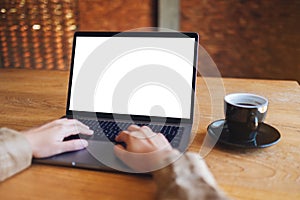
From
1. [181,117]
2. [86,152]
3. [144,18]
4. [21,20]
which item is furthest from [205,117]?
[21,20]

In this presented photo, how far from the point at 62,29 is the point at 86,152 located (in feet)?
8.67

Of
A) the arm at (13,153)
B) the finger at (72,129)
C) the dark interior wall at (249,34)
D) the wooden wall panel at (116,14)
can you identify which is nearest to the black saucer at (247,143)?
the finger at (72,129)

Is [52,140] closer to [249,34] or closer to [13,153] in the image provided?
[13,153]

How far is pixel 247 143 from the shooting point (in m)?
0.76

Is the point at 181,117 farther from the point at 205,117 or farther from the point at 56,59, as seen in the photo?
the point at 56,59

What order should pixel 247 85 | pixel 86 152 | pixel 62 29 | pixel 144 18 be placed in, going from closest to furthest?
pixel 86 152
pixel 247 85
pixel 144 18
pixel 62 29

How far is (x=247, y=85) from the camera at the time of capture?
1336 mm

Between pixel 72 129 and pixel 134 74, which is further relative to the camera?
pixel 134 74

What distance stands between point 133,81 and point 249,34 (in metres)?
2.07

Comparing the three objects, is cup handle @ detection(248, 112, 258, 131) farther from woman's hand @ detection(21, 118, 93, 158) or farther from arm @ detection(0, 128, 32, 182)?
arm @ detection(0, 128, 32, 182)

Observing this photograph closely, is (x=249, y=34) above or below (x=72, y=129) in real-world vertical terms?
below

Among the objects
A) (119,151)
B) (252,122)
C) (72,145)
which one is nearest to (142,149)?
(119,151)

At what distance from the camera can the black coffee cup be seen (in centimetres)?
75

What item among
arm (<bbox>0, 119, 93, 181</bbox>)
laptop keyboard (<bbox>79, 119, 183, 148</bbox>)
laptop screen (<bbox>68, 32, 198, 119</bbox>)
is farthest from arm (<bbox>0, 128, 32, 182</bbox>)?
laptop screen (<bbox>68, 32, 198, 119</bbox>)
